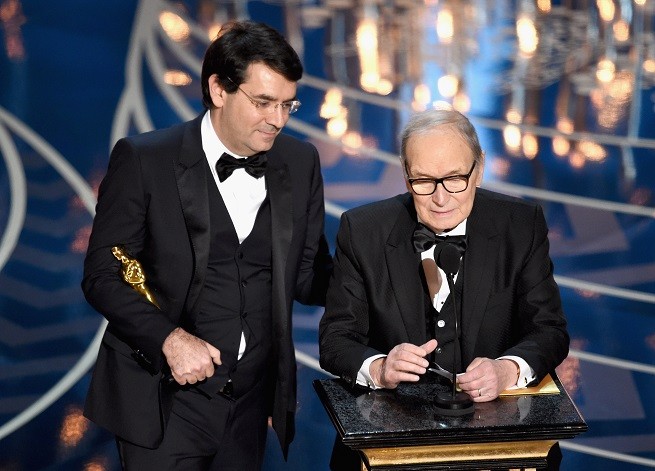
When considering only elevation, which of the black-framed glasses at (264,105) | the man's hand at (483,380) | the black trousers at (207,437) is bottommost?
the black trousers at (207,437)

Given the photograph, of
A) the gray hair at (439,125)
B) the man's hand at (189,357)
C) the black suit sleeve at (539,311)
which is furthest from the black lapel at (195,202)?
the black suit sleeve at (539,311)

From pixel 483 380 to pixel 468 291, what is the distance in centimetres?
38

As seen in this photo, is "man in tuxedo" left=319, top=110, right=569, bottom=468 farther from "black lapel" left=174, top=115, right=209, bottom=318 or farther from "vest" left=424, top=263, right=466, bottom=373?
"black lapel" left=174, top=115, right=209, bottom=318

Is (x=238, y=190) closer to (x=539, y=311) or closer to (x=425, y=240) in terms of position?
(x=425, y=240)

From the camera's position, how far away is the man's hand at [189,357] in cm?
293

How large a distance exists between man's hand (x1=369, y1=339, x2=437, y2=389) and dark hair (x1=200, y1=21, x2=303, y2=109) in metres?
0.87

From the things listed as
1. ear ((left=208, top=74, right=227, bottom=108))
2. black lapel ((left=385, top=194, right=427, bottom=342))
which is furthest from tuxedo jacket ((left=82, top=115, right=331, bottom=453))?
black lapel ((left=385, top=194, right=427, bottom=342))

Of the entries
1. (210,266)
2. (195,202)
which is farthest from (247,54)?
(210,266)

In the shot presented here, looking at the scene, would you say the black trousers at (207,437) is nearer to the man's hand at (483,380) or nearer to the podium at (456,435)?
the podium at (456,435)

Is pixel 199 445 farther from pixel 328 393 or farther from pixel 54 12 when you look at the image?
pixel 54 12

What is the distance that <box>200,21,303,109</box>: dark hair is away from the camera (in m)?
3.16

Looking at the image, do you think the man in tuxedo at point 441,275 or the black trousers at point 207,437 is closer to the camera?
the man in tuxedo at point 441,275

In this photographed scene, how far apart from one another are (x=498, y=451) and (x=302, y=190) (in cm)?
115

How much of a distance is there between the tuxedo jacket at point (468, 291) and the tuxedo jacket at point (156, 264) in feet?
0.98
